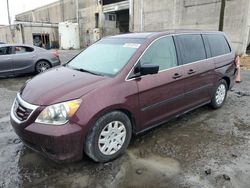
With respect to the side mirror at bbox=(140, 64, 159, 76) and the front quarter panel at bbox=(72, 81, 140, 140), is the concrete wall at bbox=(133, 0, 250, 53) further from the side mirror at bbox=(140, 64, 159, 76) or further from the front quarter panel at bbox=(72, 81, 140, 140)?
the front quarter panel at bbox=(72, 81, 140, 140)

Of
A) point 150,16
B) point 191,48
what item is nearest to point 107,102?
point 191,48

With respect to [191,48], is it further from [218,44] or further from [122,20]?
[122,20]

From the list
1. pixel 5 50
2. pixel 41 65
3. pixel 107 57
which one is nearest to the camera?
pixel 107 57

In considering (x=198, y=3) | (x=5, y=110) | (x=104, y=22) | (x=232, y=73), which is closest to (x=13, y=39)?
(x=104, y=22)

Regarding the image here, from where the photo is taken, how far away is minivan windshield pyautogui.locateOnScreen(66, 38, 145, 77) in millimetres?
3336

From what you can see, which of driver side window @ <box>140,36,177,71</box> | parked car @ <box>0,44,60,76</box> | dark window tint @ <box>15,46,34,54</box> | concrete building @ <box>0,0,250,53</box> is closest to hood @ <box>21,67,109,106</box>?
driver side window @ <box>140,36,177,71</box>

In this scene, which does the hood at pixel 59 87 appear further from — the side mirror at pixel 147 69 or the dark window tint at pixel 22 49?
the dark window tint at pixel 22 49

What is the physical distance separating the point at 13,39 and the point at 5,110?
1140 inches

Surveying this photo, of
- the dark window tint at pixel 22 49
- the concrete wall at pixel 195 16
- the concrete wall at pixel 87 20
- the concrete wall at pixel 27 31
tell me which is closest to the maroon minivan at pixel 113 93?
the dark window tint at pixel 22 49

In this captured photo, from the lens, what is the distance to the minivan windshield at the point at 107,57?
334cm

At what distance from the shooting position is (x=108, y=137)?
3.01 m

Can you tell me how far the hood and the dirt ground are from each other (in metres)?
0.91

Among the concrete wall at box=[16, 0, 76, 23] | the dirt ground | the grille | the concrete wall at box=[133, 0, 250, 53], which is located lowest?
the dirt ground

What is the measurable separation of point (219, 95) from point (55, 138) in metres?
3.78
